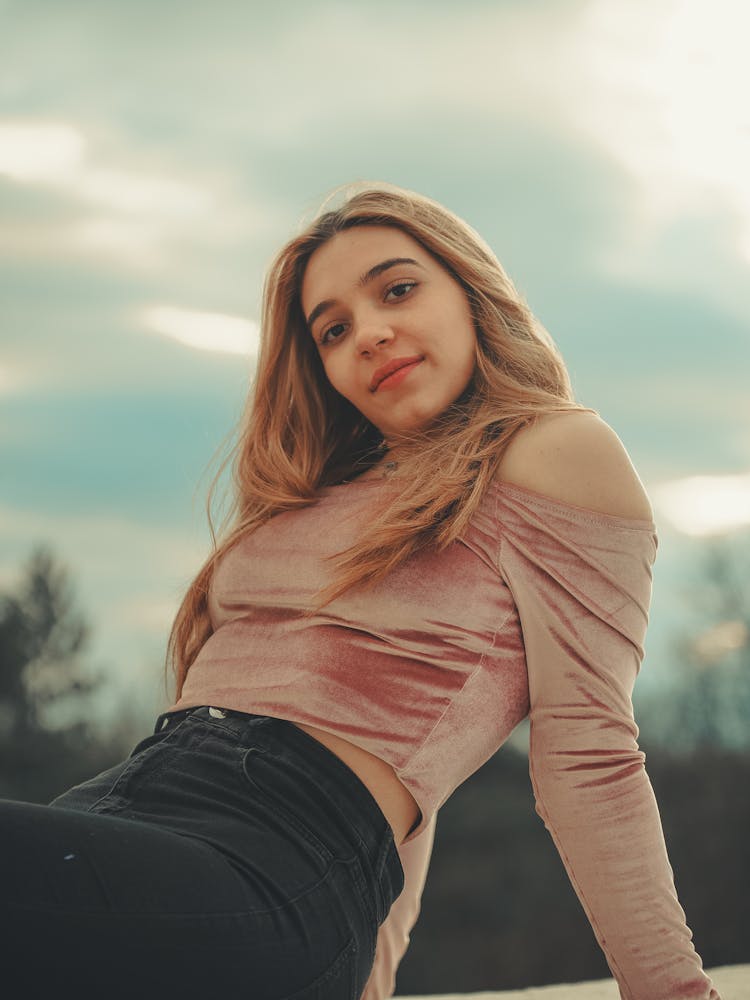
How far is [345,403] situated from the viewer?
274cm

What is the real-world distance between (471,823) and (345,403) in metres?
14.5

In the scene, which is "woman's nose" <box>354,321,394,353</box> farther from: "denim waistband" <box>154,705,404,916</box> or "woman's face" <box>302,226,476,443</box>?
"denim waistband" <box>154,705,404,916</box>

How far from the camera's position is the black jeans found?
1.46m

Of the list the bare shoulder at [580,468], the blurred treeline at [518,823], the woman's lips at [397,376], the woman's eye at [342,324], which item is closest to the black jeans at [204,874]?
the bare shoulder at [580,468]

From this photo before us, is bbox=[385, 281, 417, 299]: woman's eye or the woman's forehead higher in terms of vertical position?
the woman's forehead

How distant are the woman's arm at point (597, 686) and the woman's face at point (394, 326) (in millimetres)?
322

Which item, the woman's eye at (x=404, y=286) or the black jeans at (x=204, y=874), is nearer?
the black jeans at (x=204, y=874)

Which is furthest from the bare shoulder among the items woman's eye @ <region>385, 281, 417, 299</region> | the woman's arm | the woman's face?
woman's eye @ <region>385, 281, 417, 299</region>

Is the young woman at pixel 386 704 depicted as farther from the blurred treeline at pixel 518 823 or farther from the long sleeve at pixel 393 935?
the blurred treeline at pixel 518 823

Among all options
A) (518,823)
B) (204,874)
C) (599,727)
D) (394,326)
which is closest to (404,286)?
(394,326)

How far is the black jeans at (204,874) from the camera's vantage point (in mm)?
1460

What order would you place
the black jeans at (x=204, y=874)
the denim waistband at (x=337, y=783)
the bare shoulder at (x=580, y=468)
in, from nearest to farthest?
the black jeans at (x=204, y=874) < the denim waistband at (x=337, y=783) < the bare shoulder at (x=580, y=468)

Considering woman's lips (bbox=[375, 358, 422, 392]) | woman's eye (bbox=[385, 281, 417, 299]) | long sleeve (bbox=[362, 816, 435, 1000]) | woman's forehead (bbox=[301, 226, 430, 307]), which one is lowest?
long sleeve (bbox=[362, 816, 435, 1000])

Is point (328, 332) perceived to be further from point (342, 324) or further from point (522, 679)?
point (522, 679)
